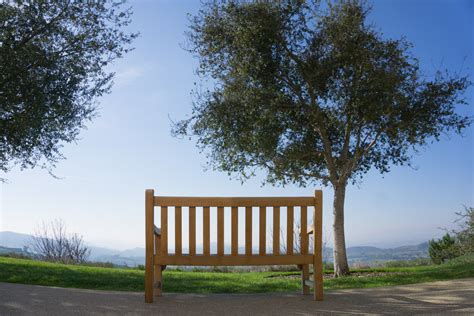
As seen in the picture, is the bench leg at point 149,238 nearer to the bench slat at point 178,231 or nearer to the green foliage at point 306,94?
the bench slat at point 178,231

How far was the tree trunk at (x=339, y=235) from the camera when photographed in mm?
10477

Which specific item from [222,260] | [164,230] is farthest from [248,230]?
[164,230]

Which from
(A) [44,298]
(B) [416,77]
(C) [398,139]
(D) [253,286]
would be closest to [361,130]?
(C) [398,139]

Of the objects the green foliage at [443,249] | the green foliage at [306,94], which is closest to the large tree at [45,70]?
the green foliage at [306,94]

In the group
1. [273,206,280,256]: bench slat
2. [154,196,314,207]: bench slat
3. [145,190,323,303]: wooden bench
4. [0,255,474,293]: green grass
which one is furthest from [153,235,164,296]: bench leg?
[273,206,280,256]: bench slat

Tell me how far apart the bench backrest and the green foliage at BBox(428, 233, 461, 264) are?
1139cm

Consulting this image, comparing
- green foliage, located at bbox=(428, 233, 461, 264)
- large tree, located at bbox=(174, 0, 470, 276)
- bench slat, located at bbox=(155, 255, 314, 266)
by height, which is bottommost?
green foliage, located at bbox=(428, 233, 461, 264)

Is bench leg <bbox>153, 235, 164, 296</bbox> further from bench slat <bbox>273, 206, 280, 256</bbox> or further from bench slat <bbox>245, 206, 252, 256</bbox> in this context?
bench slat <bbox>273, 206, 280, 256</bbox>

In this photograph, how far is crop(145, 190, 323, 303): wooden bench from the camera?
5668 mm

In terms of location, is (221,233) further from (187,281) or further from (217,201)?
(187,281)

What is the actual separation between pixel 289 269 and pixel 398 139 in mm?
4259

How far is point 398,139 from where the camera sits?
1093 centimetres

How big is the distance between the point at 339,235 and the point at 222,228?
545 cm

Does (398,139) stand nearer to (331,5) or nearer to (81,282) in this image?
(331,5)
